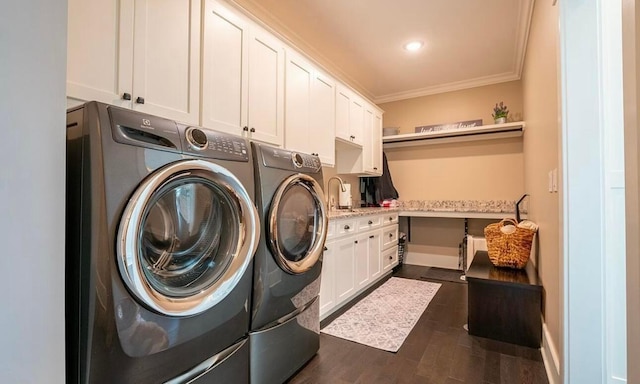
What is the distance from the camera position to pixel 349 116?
3291mm

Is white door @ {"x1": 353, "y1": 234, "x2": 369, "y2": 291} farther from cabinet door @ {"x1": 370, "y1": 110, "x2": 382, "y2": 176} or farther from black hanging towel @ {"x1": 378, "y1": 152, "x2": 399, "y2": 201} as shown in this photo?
black hanging towel @ {"x1": 378, "y1": 152, "x2": 399, "y2": 201}

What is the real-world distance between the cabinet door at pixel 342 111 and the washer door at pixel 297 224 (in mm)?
1444

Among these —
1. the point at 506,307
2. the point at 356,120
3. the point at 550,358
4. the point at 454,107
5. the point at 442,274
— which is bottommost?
the point at 442,274

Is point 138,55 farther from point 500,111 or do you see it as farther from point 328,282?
point 500,111

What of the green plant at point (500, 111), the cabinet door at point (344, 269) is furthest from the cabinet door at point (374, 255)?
the green plant at point (500, 111)

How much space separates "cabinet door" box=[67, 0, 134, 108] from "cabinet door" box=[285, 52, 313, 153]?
1.16 meters

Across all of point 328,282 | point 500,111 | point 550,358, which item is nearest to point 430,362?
point 550,358

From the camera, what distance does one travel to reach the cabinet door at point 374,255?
10.1ft

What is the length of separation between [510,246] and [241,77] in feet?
7.95

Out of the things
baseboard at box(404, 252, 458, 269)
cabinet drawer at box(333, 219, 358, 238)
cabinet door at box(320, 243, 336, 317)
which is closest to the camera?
cabinet door at box(320, 243, 336, 317)

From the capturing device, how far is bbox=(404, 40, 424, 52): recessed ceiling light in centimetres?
302

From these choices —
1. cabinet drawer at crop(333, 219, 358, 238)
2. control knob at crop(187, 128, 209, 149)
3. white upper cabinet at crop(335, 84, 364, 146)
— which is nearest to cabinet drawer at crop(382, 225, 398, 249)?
cabinet drawer at crop(333, 219, 358, 238)

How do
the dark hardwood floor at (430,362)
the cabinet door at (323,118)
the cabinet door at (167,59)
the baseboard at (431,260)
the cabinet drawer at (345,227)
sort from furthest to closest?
1. the baseboard at (431,260)
2. the cabinet door at (323,118)
3. the cabinet drawer at (345,227)
4. the dark hardwood floor at (430,362)
5. the cabinet door at (167,59)
